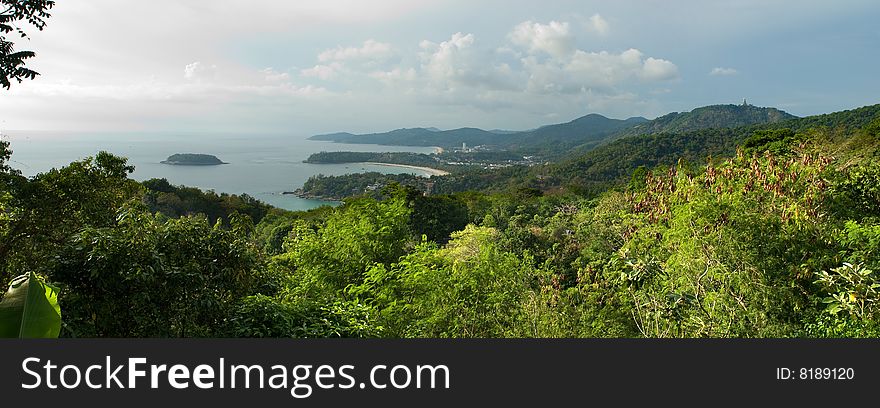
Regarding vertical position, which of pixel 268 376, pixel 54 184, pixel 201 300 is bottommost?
pixel 201 300

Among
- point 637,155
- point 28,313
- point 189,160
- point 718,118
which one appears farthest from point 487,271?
point 718,118

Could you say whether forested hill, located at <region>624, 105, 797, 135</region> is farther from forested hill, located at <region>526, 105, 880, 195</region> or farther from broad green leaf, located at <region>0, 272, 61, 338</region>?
broad green leaf, located at <region>0, 272, 61, 338</region>

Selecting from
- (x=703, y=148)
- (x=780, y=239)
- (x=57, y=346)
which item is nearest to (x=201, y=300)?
(x=57, y=346)

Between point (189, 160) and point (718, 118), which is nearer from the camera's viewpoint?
point (189, 160)

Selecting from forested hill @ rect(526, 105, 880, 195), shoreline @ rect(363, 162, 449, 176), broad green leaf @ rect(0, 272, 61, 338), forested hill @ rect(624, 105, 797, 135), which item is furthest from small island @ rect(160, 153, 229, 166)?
broad green leaf @ rect(0, 272, 61, 338)

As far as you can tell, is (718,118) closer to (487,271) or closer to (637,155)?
(637,155)

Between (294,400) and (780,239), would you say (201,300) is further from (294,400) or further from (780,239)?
(780,239)
